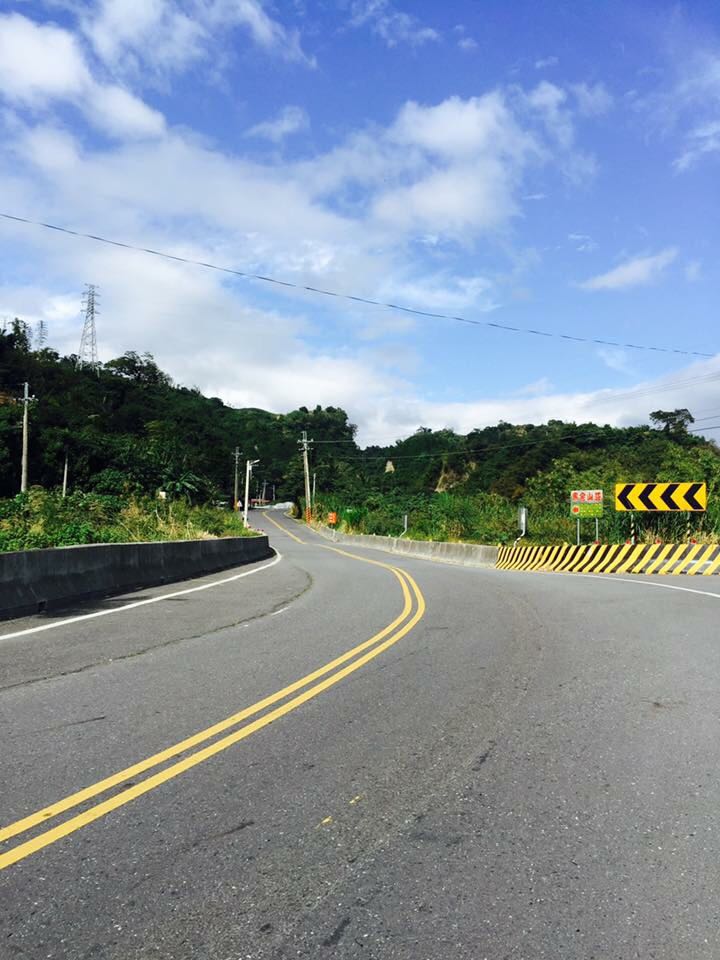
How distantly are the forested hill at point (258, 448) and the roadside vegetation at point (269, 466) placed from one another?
28cm

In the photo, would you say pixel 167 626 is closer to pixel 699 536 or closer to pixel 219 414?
pixel 699 536

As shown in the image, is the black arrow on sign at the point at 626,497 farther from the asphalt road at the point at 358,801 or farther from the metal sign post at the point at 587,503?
the asphalt road at the point at 358,801

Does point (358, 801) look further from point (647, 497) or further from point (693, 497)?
point (647, 497)

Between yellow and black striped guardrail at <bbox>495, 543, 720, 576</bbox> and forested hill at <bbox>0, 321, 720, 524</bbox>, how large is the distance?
7.34m

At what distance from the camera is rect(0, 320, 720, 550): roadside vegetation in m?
25.1

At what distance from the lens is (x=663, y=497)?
79.6ft

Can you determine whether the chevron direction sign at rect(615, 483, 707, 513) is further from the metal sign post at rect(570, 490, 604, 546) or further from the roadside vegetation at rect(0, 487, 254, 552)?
the roadside vegetation at rect(0, 487, 254, 552)

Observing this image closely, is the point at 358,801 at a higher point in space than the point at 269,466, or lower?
lower

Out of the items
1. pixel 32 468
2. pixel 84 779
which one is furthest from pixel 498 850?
pixel 32 468

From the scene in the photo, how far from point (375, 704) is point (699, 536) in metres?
22.3

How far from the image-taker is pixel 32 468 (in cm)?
8262

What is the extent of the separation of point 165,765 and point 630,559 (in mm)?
20735

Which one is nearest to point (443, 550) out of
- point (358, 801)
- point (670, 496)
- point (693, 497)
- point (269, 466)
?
point (670, 496)

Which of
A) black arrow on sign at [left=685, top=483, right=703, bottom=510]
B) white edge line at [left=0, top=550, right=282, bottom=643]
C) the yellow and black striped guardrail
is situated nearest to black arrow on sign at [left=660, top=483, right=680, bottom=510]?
black arrow on sign at [left=685, top=483, right=703, bottom=510]
